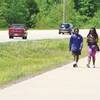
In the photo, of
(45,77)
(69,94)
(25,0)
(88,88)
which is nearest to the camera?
(69,94)

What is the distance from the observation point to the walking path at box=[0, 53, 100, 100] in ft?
44.4

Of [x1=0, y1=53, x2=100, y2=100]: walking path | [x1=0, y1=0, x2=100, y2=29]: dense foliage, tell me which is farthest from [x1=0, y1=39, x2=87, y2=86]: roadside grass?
[x1=0, y1=0, x2=100, y2=29]: dense foliage

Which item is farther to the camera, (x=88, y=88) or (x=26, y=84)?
(x=26, y=84)

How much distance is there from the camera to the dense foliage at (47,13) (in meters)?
123

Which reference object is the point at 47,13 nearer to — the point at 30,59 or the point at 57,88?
the point at 30,59

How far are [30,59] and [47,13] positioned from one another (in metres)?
103

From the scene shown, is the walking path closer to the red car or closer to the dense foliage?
the red car

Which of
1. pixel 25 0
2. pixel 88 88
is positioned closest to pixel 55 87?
pixel 88 88

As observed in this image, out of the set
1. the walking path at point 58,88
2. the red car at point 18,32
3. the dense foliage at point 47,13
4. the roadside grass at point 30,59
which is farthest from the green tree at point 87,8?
the walking path at point 58,88

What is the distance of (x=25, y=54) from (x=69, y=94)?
18183mm

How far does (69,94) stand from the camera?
46.2ft

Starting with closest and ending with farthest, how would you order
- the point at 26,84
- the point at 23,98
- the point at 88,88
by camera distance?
the point at 23,98
the point at 88,88
the point at 26,84

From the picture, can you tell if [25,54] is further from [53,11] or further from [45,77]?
[53,11]

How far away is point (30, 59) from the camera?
29.3m
